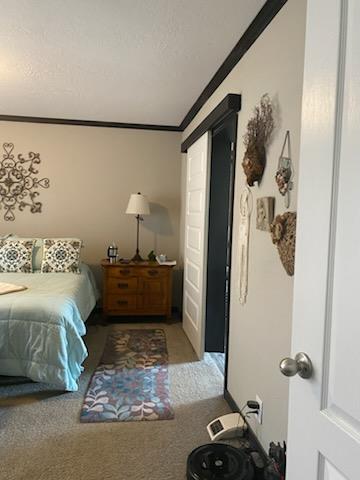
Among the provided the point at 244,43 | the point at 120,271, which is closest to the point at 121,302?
the point at 120,271

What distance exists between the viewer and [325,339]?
0.84 meters

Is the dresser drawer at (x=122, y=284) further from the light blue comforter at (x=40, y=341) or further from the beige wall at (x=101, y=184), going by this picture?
the light blue comforter at (x=40, y=341)

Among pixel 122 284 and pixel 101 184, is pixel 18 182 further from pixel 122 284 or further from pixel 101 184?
pixel 122 284

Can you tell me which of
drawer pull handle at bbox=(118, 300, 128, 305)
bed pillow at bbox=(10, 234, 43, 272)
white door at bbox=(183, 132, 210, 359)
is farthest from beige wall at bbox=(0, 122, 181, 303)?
white door at bbox=(183, 132, 210, 359)

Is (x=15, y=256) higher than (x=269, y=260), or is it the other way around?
(x=269, y=260)

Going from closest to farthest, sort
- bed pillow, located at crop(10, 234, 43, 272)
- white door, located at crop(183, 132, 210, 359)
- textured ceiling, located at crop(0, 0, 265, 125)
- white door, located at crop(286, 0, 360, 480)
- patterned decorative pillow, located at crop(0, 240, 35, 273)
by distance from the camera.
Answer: white door, located at crop(286, 0, 360, 480)
textured ceiling, located at crop(0, 0, 265, 125)
white door, located at crop(183, 132, 210, 359)
patterned decorative pillow, located at crop(0, 240, 35, 273)
bed pillow, located at crop(10, 234, 43, 272)

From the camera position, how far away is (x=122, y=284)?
4.30 m

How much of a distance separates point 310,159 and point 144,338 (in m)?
3.28

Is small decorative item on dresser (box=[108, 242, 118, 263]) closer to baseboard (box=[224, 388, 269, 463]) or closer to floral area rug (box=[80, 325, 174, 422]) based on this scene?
floral area rug (box=[80, 325, 174, 422])

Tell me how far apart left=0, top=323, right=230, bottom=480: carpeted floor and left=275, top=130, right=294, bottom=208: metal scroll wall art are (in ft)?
4.86

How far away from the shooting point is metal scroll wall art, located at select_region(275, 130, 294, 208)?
167cm

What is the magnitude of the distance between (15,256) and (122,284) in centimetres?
119

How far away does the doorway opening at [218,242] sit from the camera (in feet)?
10.9

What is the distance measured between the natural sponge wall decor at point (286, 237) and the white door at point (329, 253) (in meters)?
0.63
